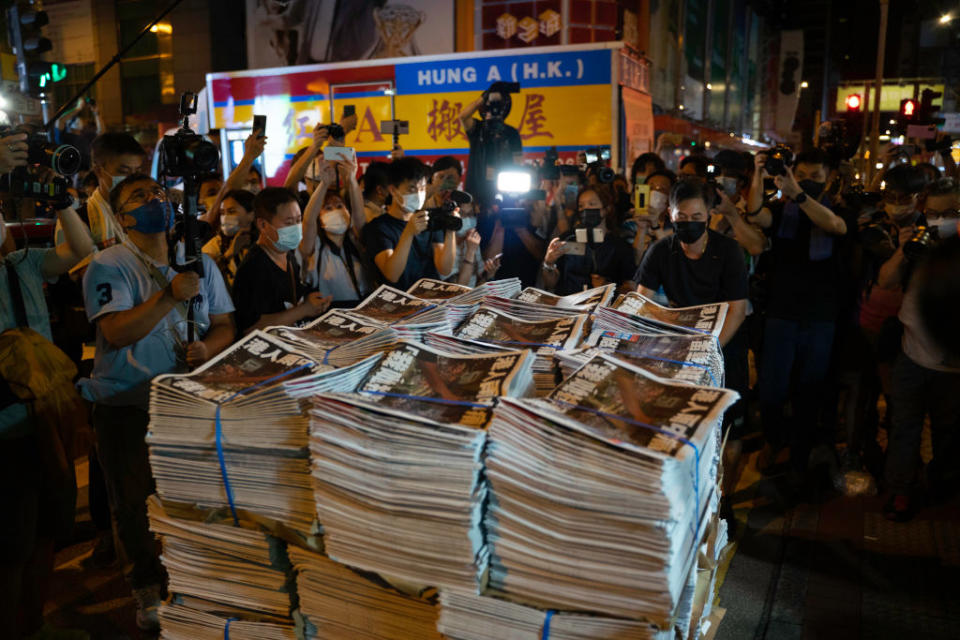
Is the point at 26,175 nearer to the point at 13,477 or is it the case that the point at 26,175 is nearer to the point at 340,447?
the point at 13,477

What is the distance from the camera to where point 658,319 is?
296cm

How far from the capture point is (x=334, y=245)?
15.5 feet

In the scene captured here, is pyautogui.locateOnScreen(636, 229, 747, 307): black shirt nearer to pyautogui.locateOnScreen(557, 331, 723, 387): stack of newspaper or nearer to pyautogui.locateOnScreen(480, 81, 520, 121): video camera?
pyautogui.locateOnScreen(557, 331, 723, 387): stack of newspaper

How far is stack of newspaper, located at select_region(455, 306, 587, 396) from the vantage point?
246 centimetres

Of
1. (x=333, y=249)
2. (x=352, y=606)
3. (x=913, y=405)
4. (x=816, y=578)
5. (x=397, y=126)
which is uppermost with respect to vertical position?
(x=397, y=126)

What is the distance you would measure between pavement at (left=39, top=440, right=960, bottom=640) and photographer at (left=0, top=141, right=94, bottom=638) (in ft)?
1.90

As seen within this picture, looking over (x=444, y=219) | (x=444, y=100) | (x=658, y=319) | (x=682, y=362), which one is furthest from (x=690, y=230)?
(x=444, y=100)

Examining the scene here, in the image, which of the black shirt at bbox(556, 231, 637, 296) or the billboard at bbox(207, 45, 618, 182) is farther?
the billboard at bbox(207, 45, 618, 182)

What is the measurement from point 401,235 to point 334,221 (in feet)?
1.36

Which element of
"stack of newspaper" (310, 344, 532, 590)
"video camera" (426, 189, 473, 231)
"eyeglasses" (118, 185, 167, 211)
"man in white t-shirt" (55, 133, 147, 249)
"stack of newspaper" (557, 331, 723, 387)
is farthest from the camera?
"video camera" (426, 189, 473, 231)

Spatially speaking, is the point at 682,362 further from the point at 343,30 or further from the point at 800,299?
the point at 343,30

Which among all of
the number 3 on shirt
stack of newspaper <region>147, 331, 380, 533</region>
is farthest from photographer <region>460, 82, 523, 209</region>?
stack of newspaper <region>147, 331, 380, 533</region>

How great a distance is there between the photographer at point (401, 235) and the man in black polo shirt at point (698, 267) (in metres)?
1.28

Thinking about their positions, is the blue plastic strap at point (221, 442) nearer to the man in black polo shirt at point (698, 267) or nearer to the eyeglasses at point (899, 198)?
the man in black polo shirt at point (698, 267)
